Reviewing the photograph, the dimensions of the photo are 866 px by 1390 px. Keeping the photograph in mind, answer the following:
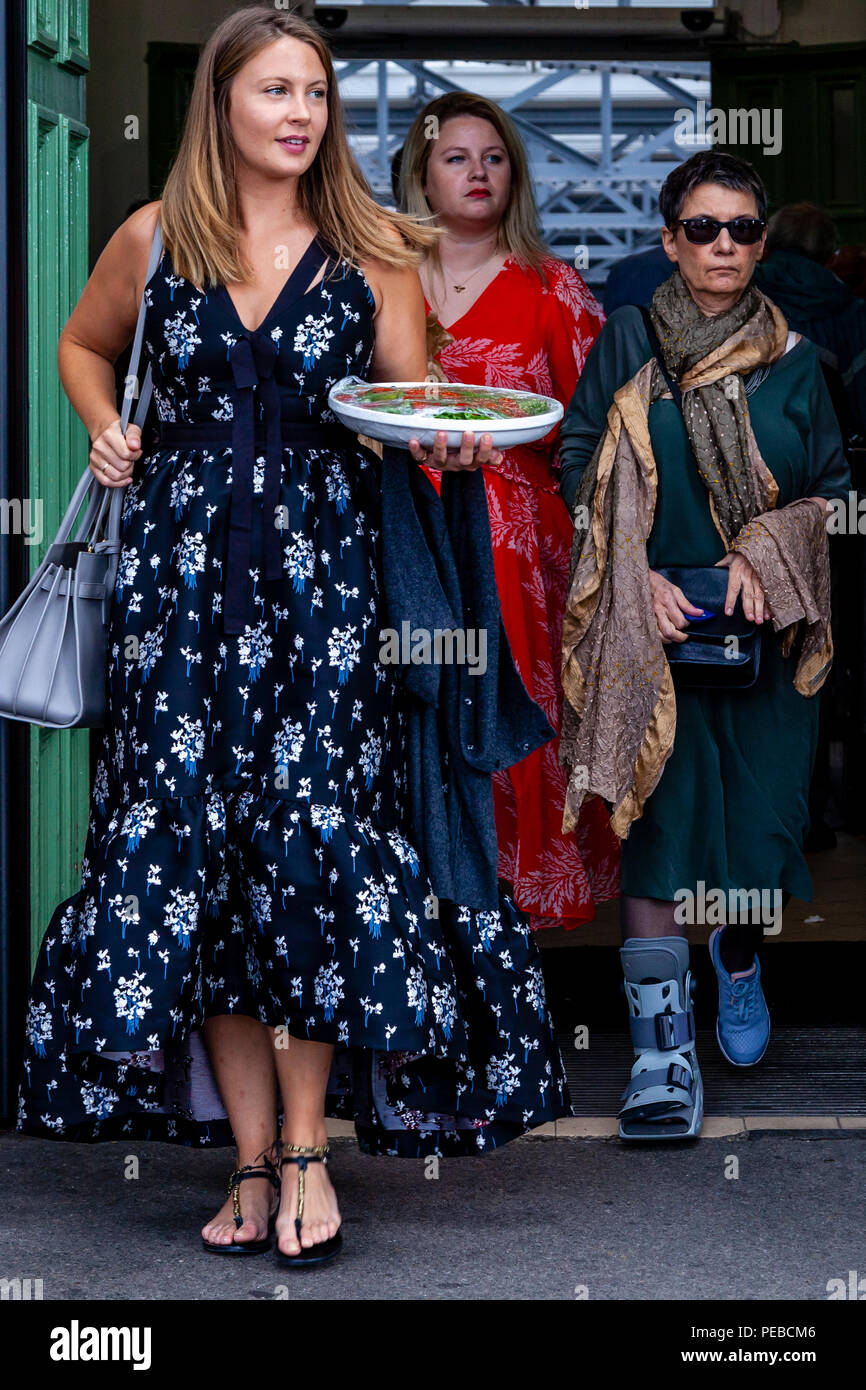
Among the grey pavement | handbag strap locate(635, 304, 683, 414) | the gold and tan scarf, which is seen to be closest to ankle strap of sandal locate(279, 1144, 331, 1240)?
the grey pavement

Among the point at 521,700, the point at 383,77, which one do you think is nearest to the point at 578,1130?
the point at 521,700

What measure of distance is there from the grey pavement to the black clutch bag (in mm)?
913

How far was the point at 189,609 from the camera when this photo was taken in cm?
296

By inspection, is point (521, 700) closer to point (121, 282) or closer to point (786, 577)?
point (786, 577)

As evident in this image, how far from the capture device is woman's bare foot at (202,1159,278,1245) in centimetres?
302

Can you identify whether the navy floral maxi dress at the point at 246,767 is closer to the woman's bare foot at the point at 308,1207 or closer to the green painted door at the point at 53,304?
the woman's bare foot at the point at 308,1207

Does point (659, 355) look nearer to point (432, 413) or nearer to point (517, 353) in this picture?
point (517, 353)

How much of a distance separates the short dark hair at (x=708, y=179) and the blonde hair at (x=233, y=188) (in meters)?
0.72

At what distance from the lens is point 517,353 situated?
408 cm

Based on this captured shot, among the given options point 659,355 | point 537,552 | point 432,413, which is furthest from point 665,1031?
point 432,413

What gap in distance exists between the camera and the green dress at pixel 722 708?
3668mm

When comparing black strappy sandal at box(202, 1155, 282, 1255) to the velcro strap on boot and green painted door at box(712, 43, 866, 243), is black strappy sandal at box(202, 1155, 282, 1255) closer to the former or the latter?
the velcro strap on boot

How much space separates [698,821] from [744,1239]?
96 cm

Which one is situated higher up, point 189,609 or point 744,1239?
point 189,609
